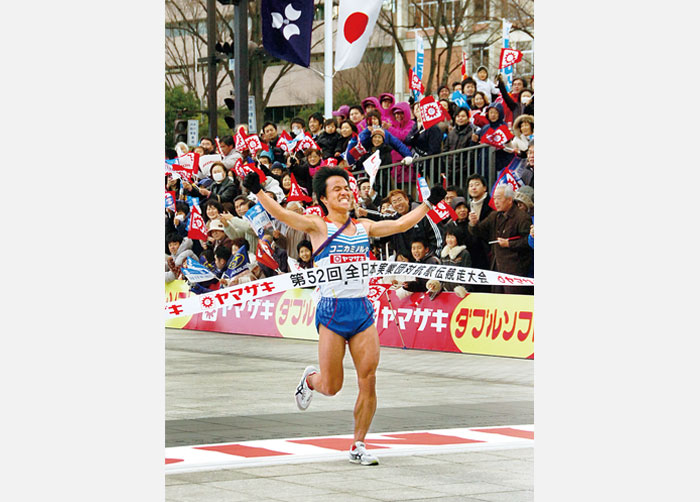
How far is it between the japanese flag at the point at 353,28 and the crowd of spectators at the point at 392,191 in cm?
96

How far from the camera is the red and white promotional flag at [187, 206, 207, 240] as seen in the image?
664 inches

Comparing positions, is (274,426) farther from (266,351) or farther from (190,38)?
(190,38)

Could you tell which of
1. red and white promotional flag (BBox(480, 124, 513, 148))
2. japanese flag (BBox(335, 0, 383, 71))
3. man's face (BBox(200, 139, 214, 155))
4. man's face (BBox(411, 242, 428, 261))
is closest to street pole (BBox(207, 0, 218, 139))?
man's face (BBox(200, 139, 214, 155))

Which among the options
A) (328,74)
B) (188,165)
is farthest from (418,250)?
(188,165)

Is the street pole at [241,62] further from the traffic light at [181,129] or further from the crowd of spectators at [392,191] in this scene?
the traffic light at [181,129]

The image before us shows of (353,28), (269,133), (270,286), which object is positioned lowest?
(270,286)

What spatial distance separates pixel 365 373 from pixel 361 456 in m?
0.54

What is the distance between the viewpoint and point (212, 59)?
912 inches

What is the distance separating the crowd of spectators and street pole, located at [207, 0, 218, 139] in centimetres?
423

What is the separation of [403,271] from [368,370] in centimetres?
131

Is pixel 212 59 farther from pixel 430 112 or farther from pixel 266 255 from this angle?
pixel 430 112

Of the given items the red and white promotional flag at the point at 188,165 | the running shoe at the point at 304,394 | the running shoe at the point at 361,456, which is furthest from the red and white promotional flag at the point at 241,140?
the running shoe at the point at 361,456

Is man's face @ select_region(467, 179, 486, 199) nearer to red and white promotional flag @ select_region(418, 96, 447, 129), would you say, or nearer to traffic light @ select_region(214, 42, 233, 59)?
red and white promotional flag @ select_region(418, 96, 447, 129)
